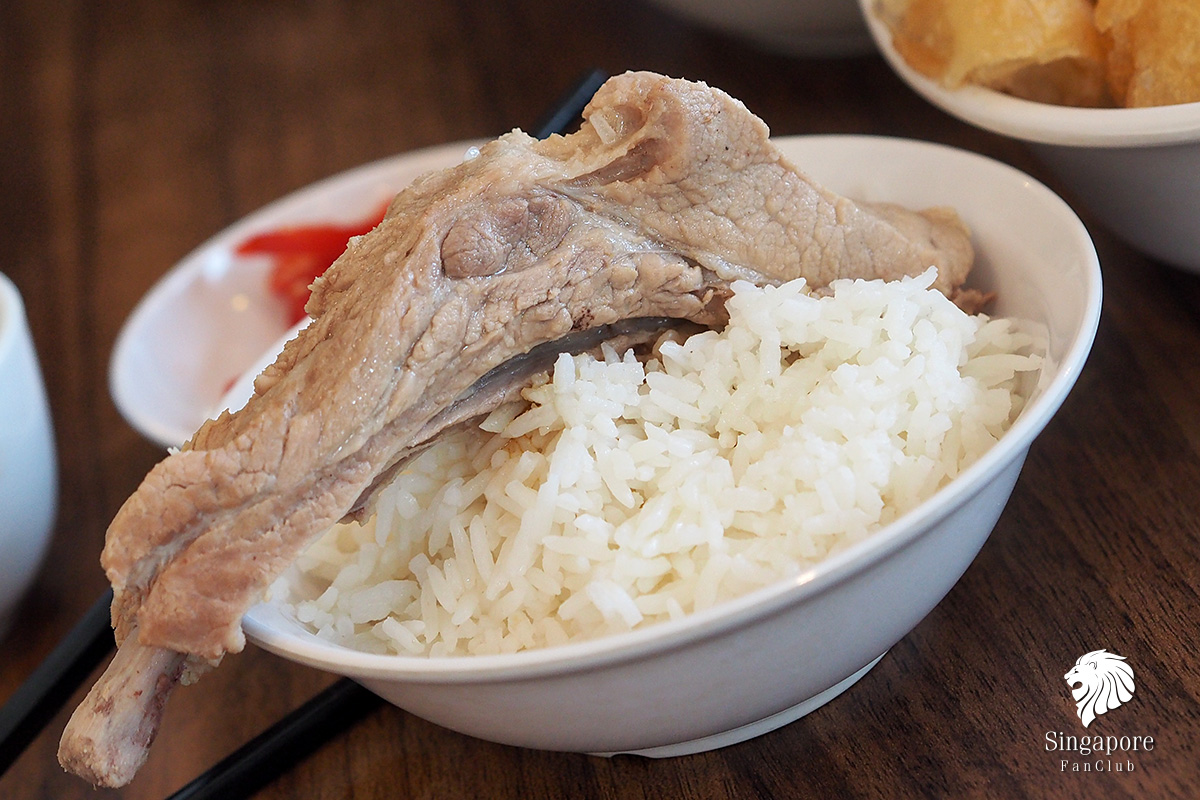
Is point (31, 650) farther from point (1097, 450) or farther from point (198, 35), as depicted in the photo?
point (198, 35)

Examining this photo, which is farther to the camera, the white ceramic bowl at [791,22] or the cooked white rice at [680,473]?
the white ceramic bowl at [791,22]

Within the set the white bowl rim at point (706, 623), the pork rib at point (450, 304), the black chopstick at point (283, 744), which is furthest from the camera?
the black chopstick at point (283, 744)

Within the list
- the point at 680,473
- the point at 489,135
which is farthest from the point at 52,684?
the point at 489,135

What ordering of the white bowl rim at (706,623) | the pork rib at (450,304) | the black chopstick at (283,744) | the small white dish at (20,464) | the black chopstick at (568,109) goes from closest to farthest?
the white bowl rim at (706,623) < the pork rib at (450,304) < the black chopstick at (283,744) < the small white dish at (20,464) < the black chopstick at (568,109)

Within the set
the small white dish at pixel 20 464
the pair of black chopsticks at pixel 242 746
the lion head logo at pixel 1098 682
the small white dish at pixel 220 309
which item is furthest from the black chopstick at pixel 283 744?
the small white dish at pixel 220 309

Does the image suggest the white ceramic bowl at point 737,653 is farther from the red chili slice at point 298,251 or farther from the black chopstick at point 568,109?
the red chili slice at point 298,251

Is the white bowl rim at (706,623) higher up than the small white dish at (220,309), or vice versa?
the white bowl rim at (706,623)

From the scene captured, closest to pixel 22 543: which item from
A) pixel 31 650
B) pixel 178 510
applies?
pixel 31 650
